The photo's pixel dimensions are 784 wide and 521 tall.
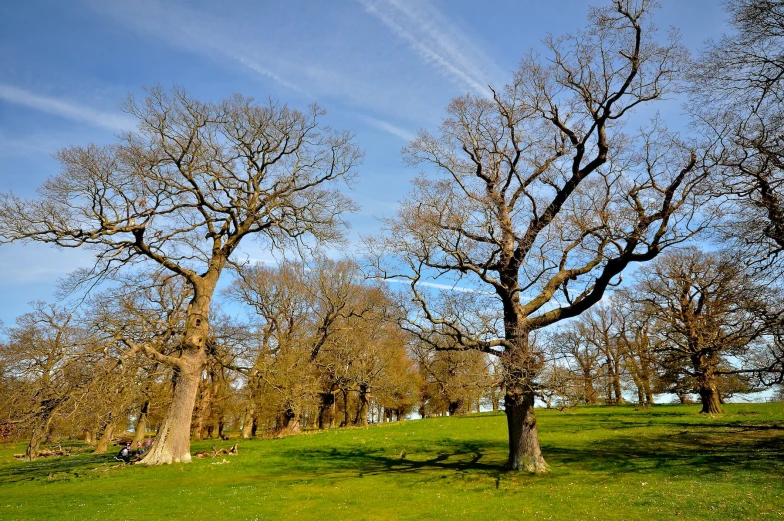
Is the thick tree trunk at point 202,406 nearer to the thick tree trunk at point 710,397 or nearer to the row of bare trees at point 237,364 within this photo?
the row of bare trees at point 237,364

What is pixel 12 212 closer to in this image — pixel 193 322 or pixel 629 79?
pixel 193 322

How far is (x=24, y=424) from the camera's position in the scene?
603 inches

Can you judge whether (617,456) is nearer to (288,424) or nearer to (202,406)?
(288,424)

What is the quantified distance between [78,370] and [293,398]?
9.25 meters

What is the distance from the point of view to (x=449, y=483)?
48.9 ft

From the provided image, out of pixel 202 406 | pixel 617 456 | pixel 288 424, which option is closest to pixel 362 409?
pixel 288 424

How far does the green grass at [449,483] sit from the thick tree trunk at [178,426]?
2.82 ft

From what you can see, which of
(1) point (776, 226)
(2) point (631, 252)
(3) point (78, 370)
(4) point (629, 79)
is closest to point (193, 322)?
(3) point (78, 370)

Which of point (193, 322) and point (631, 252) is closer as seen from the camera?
point (631, 252)

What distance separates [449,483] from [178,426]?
12.4 metres

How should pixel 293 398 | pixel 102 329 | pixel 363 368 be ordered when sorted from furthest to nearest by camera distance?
1. pixel 363 368
2. pixel 293 398
3. pixel 102 329

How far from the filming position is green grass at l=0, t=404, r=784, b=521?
11.4m

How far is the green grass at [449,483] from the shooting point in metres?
11.4

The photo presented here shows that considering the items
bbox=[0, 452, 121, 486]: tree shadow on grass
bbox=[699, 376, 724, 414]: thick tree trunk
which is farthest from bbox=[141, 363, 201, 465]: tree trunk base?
bbox=[699, 376, 724, 414]: thick tree trunk
